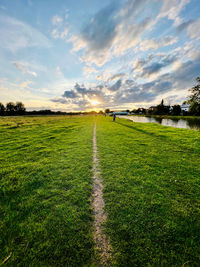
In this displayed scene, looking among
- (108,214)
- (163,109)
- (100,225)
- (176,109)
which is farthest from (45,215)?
(163,109)

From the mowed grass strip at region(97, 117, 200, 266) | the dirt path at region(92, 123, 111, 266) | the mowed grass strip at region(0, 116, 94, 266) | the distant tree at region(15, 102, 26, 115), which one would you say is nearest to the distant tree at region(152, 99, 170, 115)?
the mowed grass strip at region(97, 117, 200, 266)

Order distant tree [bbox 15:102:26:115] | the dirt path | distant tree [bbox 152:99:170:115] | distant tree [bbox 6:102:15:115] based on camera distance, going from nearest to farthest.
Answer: the dirt path < distant tree [bbox 152:99:170:115] < distant tree [bbox 6:102:15:115] < distant tree [bbox 15:102:26:115]

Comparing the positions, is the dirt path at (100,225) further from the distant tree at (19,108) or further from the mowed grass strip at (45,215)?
the distant tree at (19,108)

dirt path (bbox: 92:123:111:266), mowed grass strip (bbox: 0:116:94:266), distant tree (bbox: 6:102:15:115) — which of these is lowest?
dirt path (bbox: 92:123:111:266)

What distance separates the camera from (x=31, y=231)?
2678 mm

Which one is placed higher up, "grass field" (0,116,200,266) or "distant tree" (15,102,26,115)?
"distant tree" (15,102,26,115)

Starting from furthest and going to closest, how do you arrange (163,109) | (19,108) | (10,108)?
(19,108)
(10,108)
(163,109)

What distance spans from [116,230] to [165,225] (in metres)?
1.42

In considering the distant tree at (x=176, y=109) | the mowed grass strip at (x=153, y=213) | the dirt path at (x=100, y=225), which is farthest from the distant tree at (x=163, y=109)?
the dirt path at (x=100, y=225)

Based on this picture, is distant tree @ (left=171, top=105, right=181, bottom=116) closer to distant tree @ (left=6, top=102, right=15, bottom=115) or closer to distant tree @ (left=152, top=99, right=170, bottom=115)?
distant tree @ (left=152, top=99, right=170, bottom=115)

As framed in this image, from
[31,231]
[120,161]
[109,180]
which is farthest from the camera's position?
[120,161]

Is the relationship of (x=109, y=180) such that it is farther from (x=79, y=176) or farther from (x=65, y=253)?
(x=65, y=253)

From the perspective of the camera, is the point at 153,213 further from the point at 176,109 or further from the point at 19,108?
the point at 19,108

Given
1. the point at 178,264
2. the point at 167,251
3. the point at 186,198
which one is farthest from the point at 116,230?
the point at 186,198
